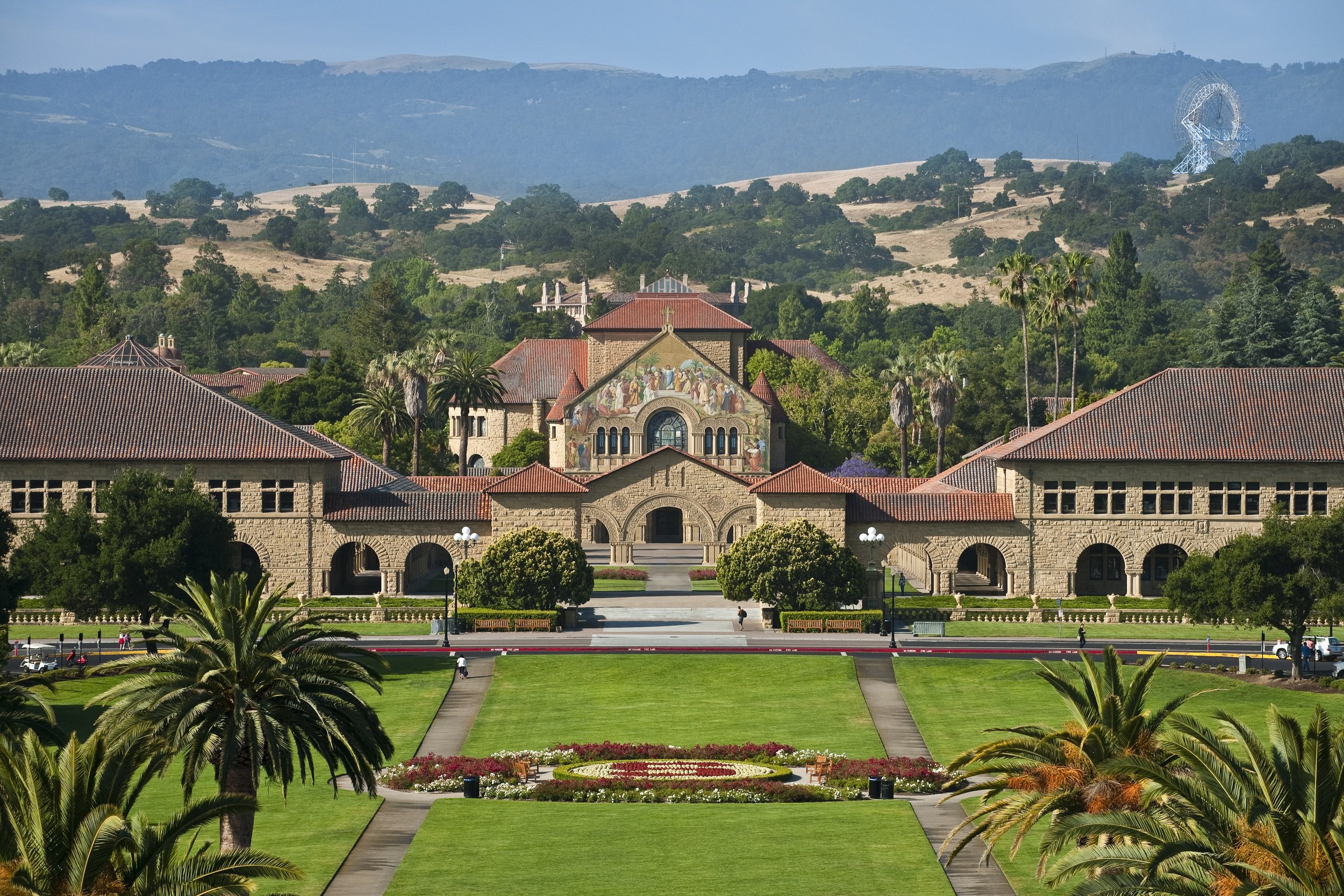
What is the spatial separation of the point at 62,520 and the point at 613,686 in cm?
2464

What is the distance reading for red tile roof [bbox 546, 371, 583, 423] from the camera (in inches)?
4678

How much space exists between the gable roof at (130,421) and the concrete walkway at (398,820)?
26.6m

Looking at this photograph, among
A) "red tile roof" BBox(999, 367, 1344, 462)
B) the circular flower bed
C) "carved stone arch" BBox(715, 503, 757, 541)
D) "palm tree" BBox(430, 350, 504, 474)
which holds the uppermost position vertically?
"palm tree" BBox(430, 350, 504, 474)

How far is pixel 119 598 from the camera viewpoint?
2852 inches

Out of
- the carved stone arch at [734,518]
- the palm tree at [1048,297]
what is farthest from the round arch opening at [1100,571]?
the palm tree at [1048,297]

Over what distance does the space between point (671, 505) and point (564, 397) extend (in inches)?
1052

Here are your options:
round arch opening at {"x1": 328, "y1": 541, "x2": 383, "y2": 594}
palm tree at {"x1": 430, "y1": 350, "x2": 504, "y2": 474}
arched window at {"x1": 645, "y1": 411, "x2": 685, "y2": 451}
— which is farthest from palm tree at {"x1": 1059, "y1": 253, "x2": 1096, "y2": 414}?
round arch opening at {"x1": 328, "y1": 541, "x2": 383, "y2": 594}

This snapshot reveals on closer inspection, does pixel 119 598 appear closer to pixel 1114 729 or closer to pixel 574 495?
pixel 574 495

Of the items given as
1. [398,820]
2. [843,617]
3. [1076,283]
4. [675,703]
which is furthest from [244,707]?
[1076,283]

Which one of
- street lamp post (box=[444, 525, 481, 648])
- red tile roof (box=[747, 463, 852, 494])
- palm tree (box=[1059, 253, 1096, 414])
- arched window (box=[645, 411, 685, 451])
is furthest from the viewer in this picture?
arched window (box=[645, 411, 685, 451])

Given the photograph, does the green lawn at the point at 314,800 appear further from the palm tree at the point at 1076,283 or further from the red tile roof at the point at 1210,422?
the palm tree at the point at 1076,283

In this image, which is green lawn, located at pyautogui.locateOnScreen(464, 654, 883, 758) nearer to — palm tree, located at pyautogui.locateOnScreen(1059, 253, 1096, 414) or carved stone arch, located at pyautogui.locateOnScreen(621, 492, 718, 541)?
carved stone arch, located at pyautogui.locateOnScreen(621, 492, 718, 541)

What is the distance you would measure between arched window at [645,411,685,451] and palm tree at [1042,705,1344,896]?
82.2 meters

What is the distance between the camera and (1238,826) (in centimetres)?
2939
